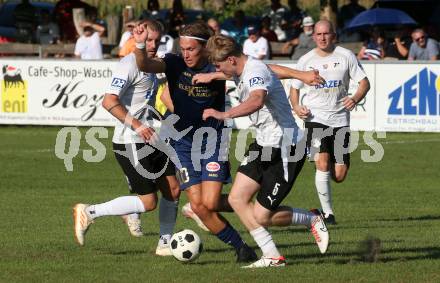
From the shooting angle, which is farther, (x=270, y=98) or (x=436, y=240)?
(x=436, y=240)

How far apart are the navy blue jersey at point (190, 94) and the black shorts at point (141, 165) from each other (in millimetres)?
644

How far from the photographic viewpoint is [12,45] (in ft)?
91.8

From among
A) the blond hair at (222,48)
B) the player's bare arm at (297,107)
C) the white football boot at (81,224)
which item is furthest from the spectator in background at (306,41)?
the blond hair at (222,48)

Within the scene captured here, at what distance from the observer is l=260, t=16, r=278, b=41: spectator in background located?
93.4 ft

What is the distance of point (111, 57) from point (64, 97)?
113 inches

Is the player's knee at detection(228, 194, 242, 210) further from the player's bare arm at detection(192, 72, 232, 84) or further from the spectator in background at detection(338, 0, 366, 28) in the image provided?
the spectator in background at detection(338, 0, 366, 28)

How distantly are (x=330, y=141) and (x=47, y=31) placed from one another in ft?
58.1

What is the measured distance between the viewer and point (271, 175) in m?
10.3

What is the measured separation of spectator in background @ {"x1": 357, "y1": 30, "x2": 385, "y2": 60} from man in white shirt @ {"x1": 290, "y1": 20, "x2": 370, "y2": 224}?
11.6 metres

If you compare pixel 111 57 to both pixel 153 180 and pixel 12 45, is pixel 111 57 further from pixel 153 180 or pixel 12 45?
pixel 153 180

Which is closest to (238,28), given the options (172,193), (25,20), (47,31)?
(47,31)

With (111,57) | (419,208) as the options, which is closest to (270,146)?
(419,208)

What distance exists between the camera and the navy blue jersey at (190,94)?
1059cm

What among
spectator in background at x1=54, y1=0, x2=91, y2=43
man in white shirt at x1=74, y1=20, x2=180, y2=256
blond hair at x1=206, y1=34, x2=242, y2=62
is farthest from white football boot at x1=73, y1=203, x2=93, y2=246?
spectator in background at x1=54, y1=0, x2=91, y2=43
